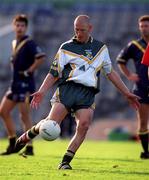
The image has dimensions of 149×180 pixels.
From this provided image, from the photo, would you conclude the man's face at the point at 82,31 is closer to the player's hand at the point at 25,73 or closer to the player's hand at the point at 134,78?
the player's hand at the point at 134,78

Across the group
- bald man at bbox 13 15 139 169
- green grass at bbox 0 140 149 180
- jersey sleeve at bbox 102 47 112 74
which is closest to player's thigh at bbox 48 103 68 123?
bald man at bbox 13 15 139 169

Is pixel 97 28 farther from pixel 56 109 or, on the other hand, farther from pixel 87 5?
pixel 56 109

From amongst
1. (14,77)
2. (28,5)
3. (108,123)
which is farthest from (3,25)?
(14,77)

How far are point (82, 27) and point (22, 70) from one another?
4.16 m

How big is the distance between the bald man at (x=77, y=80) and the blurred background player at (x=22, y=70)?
Result: 365cm

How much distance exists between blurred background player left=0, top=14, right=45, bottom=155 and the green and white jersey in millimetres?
3666

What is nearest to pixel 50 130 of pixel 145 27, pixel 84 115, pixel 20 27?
pixel 84 115

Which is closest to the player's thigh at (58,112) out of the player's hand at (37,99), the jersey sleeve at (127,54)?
the player's hand at (37,99)

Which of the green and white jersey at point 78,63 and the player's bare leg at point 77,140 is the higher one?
the green and white jersey at point 78,63

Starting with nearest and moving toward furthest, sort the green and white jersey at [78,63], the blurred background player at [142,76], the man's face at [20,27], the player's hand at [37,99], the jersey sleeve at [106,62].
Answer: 1. the player's hand at [37,99]
2. the green and white jersey at [78,63]
3. the jersey sleeve at [106,62]
4. the blurred background player at [142,76]
5. the man's face at [20,27]

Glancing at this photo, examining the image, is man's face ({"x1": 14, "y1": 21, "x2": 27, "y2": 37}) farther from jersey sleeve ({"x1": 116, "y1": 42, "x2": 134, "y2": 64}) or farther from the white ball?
the white ball

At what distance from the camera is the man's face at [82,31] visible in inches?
415

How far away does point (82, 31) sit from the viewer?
34.8 feet

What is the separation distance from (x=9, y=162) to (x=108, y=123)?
22413mm
